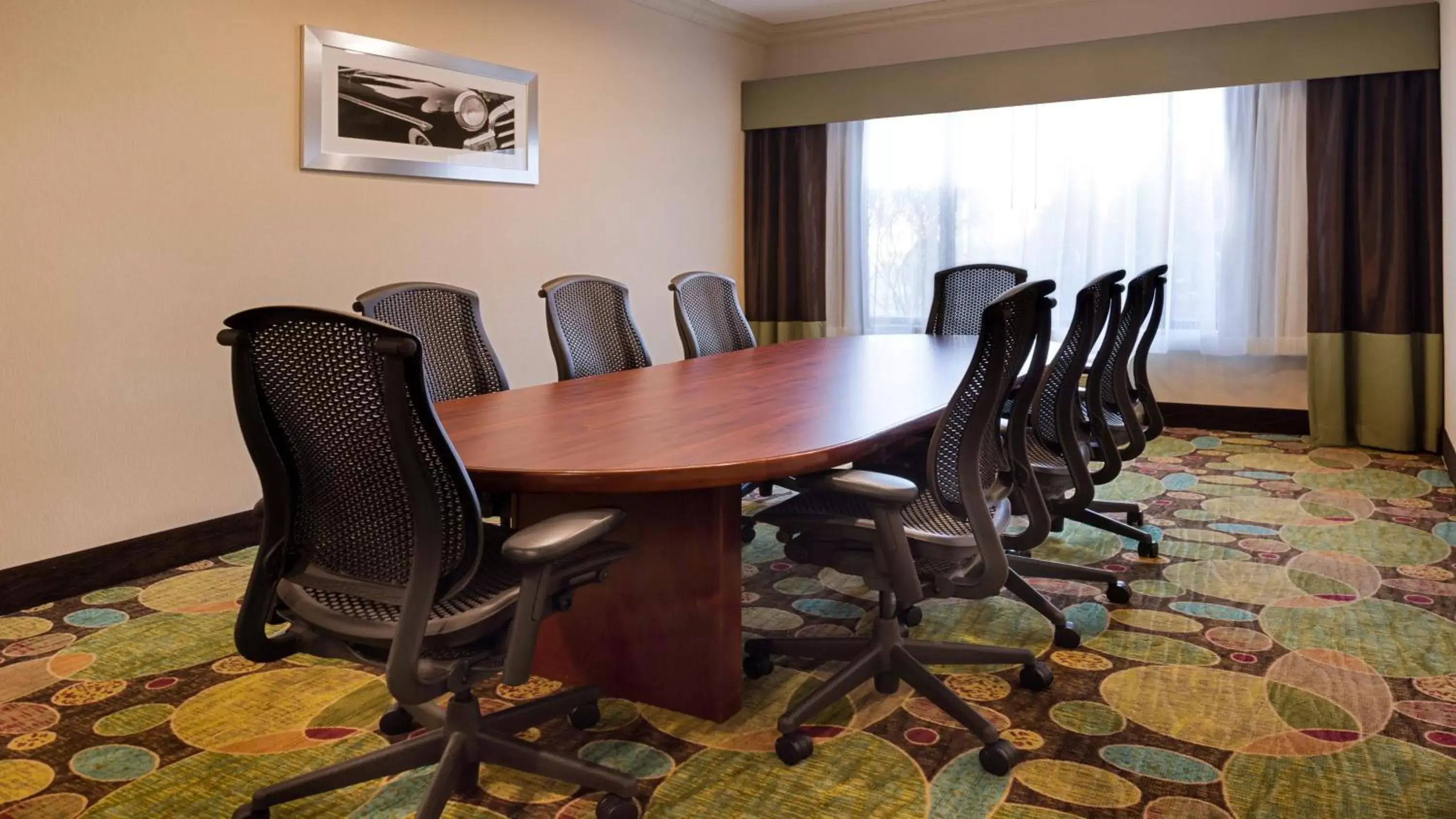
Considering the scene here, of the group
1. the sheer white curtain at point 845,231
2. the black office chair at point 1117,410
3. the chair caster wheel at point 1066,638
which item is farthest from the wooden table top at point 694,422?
the sheer white curtain at point 845,231

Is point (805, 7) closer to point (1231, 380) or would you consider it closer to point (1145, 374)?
point (1231, 380)

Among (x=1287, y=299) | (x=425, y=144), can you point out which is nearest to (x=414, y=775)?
(x=425, y=144)

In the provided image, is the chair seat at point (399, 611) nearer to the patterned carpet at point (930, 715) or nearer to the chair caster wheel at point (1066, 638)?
the patterned carpet at point (930, 715)

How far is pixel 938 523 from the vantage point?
219 centimetres

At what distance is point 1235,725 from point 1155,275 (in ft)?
5.52

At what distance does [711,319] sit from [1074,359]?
1.89 meters

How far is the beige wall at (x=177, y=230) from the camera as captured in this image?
3.16 m

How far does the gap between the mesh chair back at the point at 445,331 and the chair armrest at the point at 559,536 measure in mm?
1240

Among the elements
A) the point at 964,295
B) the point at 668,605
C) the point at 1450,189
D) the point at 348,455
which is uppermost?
the point at 1450,189

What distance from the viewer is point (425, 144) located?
444cm

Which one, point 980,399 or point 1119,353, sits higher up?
point 1119,353

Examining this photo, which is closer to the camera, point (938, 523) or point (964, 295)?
point (938, 523)

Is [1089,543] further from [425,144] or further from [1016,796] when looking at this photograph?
[425,144]

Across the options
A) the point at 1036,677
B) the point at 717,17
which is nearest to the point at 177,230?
the point at 1036,677
